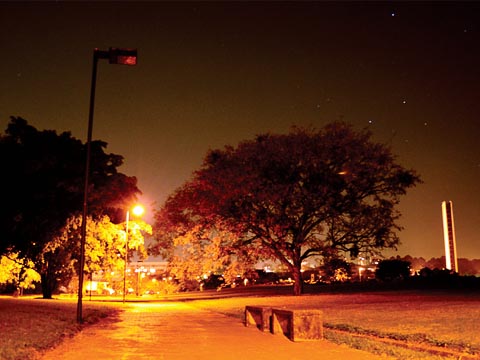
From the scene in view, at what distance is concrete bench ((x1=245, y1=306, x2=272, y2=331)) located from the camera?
15711 millimetres

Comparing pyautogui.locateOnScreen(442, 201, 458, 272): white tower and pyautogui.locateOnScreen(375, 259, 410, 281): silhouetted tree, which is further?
pyautogui.locateOnScreen(442, 201, 458, 272): white tower

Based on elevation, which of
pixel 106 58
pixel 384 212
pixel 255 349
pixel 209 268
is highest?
pixel 106 58

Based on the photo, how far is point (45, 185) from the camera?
97.3ft

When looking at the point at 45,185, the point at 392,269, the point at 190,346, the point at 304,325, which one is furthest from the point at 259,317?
the point at 392,269

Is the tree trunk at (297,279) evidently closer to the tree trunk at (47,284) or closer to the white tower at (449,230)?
the tree trunk at (47,284)

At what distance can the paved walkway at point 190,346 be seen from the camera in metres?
10.8

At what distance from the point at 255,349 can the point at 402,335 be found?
4099mm

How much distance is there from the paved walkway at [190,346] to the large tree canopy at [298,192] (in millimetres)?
18630

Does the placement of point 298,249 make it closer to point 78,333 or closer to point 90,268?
point 90,268

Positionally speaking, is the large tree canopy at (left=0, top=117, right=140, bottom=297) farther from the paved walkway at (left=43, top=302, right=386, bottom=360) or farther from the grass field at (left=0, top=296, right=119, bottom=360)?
the paved walkway at (left=43, top=302, right=386, bottom=360)

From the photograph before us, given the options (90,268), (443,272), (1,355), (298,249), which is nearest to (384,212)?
(298,249)

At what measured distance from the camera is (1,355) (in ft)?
33.1

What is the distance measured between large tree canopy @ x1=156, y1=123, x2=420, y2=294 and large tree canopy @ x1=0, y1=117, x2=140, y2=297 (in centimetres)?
526

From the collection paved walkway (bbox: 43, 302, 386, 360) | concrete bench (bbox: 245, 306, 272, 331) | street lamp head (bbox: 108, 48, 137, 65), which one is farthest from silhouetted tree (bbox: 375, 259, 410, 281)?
paved walkway (bbox: 43, 302, 386, 360)
